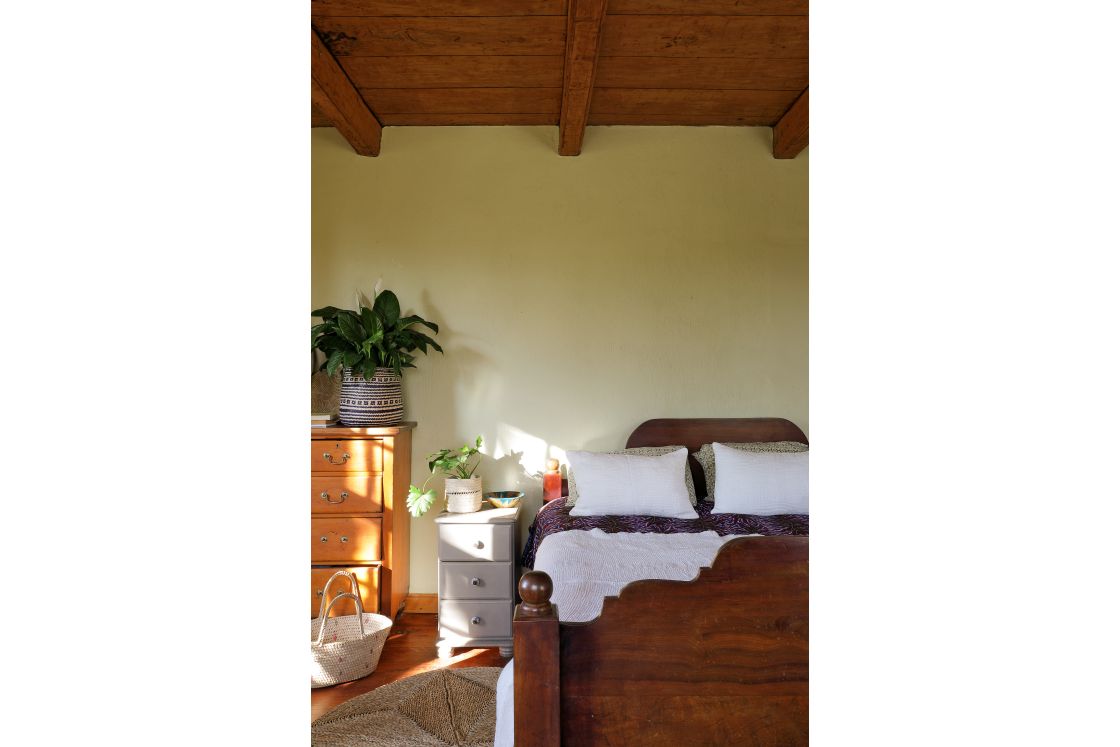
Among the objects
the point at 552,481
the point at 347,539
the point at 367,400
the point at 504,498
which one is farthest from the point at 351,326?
the point at 552,481

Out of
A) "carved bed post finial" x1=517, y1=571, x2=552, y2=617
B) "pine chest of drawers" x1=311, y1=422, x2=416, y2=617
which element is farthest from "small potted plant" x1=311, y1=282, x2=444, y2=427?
"carved bed post finial" x1=517, y1=571, x2=552, y2=617

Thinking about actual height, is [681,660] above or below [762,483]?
below

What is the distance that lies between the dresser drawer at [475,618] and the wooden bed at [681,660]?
1703 mm

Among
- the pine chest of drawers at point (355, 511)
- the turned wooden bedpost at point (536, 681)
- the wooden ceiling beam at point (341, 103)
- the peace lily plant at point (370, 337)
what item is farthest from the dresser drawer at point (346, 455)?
the turned wooden bedpost at point (536, 681)

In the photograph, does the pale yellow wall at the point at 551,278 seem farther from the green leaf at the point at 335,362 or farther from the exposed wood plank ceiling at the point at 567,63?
the green leaf at the point at 335,362

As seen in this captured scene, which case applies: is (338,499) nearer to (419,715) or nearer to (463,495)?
A: (463,495)

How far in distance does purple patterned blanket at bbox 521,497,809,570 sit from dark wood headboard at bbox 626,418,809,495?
523mm

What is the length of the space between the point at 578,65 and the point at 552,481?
1.99 meters

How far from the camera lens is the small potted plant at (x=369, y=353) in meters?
3.34

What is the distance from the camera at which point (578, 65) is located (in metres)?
2.72
